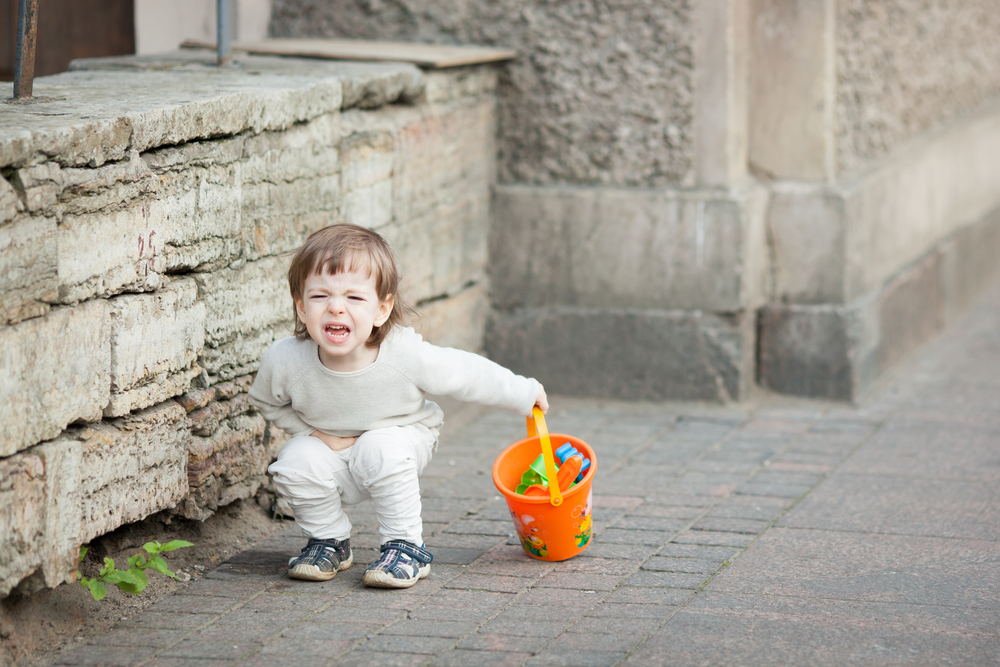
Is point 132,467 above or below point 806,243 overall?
below

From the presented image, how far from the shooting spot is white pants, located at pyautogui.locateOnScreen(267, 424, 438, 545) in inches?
125

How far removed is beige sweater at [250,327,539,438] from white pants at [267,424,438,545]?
6cm

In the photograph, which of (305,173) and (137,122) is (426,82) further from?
(137,122)

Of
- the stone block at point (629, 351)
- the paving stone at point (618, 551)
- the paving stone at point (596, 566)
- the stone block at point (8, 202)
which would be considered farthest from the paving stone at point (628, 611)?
the stone block at point (629, 351)

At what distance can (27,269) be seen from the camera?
2627 mm

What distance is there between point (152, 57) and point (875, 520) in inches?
117

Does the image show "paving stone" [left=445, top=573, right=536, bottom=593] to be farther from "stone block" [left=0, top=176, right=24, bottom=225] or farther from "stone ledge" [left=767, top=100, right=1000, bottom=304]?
"stone ledge" [left=767, top=100, right=1000, bottom=304]

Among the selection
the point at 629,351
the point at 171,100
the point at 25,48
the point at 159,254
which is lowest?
the point at 629,351

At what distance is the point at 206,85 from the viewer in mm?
3631

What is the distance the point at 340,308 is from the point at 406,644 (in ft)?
2.76

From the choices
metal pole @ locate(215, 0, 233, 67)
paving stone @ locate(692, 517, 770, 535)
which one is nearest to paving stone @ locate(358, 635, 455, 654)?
paving stone @ locate(692, 517, 770, 535)

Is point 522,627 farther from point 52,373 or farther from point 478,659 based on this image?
point 52,373

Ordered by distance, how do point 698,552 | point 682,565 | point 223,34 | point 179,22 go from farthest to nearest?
point 179,22
point 223,34
point 698,552
point 682,565

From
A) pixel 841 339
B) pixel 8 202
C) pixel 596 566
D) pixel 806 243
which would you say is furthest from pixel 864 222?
pixel 8 202
